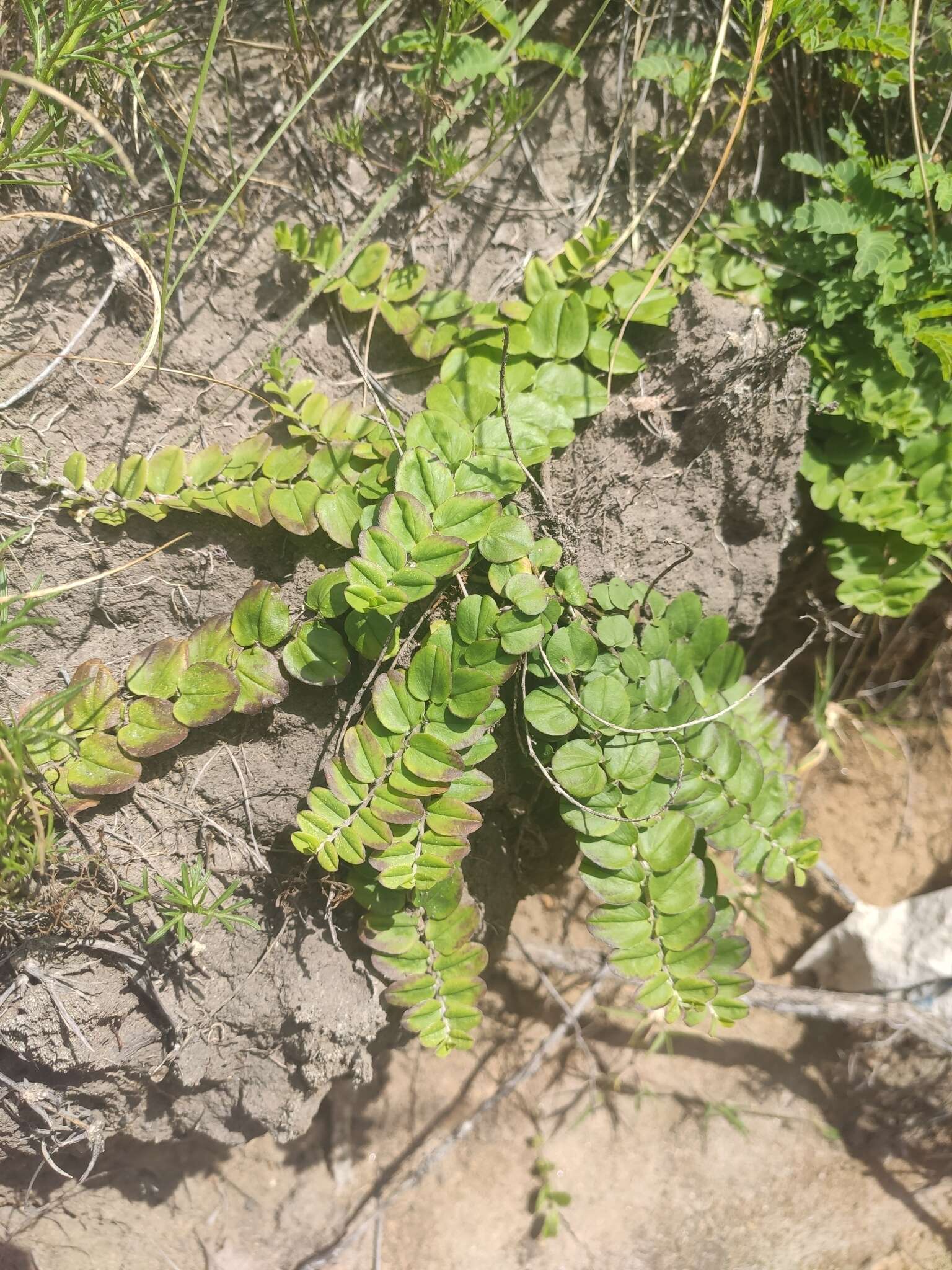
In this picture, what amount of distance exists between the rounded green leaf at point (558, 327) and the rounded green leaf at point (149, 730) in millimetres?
1114

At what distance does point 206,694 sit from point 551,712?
0.70 meters

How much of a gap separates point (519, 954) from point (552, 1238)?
82cm

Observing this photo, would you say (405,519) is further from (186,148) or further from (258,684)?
(186,148)

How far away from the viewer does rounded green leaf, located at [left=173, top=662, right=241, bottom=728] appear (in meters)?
1.63

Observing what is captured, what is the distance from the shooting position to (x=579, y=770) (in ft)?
5.35

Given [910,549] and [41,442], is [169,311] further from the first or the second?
[910,549]

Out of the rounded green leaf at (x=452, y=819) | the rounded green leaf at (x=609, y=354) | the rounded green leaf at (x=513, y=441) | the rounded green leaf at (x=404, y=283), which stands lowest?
the rounded green leaf at (x=452, y=819)

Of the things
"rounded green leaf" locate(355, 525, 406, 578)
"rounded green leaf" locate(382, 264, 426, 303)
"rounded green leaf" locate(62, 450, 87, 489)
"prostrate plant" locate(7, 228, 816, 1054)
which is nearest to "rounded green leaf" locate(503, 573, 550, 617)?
"prostrate plant" locate(7, 228, 816, 1054)

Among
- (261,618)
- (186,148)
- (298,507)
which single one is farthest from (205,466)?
(186,148)

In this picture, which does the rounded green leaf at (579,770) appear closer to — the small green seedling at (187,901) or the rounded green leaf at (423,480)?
the rounded green leaf at (423,480)

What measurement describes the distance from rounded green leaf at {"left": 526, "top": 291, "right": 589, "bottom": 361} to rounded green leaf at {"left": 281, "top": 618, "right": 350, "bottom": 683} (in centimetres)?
80

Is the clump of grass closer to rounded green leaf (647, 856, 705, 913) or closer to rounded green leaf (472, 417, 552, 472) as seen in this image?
rounded green leaf (472, 417, 552, 472)

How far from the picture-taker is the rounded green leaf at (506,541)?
1581mm

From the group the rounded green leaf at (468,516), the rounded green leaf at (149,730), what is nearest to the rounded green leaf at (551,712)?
the rounded green leaf at (468,516)
